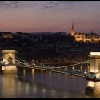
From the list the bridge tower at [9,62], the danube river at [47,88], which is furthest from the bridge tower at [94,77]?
the bridge tower at [9,62]

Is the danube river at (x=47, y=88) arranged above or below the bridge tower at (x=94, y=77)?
below

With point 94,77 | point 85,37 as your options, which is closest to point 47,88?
point 94,77

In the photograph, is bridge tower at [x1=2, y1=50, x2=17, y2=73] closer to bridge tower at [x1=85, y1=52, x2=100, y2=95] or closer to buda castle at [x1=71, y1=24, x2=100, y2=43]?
bridge tower at [x1=85, y1=52, x2=100, y2=95]

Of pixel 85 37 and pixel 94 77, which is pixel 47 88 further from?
pixel 85 37

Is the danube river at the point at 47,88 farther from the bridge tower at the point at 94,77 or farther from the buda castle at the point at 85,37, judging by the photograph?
the buda castle at the point at 85,37

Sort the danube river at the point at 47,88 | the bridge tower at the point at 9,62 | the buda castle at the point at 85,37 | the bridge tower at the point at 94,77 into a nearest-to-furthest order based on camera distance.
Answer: the danube river at the point at 47,88 → the bridge tower at the point at 94,77 → the bridge tower at the point at 9,62 → the buda castle at the point at 85,37

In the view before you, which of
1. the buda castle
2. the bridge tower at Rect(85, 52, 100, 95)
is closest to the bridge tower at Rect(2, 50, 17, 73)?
the bridge tower at Rect(85, 52, 100, 95)

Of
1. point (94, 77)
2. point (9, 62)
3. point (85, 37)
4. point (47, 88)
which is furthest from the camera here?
point (85, 37)
